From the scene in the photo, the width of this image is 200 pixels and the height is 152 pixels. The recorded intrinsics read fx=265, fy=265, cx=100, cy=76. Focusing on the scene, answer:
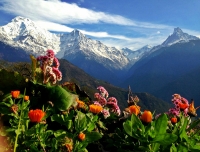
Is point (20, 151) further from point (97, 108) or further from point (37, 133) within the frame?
point (97, 108)

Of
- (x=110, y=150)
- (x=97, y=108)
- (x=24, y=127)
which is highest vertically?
(x=97, y=108)

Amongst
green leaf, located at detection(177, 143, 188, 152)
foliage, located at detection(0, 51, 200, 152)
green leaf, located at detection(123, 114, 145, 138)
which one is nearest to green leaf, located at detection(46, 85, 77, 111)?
foliage, located at detection(0, 51, 200, 152)

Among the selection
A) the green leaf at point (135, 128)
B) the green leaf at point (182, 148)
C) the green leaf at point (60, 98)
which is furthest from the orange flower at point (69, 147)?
the green leaf at point (60, 98)

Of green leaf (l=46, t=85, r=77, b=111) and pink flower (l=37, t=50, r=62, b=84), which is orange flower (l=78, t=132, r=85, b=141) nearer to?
green leaf (l=46, t=85, r=77, b=111)

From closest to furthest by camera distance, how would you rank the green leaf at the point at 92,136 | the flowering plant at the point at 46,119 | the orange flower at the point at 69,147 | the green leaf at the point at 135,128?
the green leaf at the point at 135,128, the orange flower at the point at 69,147, the flowering plant at the point at 46,119, the green leaf at the point at 92,136

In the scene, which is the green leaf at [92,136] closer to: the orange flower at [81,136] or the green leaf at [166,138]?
the orange flower at [81,136]

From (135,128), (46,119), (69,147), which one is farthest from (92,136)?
(46,119)

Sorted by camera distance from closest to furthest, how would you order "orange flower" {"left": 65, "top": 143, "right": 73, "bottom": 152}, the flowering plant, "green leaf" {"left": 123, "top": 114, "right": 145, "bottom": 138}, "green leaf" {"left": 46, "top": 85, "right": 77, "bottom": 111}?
"green leaf" {"left": 123, "top": 114, "right": 145, "bottom": 138}
"orange flower" {"left": 65, "top": 143, "right": 73, "bottom": 152}
the flowering plant
"green leaf" {"left": 46, "top": 85, "right": 77, "bottom": 111}

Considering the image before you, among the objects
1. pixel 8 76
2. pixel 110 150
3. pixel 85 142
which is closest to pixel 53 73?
pixel 8 76

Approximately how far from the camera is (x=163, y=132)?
2.10 metres

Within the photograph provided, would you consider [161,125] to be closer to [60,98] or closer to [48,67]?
[60,98]

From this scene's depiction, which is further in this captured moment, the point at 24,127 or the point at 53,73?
the point at 53,73

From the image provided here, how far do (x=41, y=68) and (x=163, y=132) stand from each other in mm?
3411

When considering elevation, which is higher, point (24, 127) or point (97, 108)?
point (97, 108)
